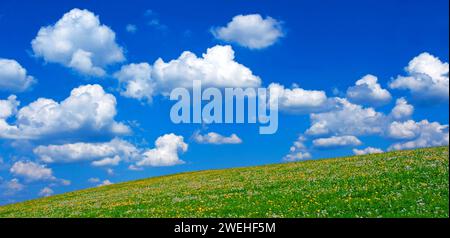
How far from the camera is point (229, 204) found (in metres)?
27.7

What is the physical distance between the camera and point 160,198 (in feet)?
119

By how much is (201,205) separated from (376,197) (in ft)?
33.2
